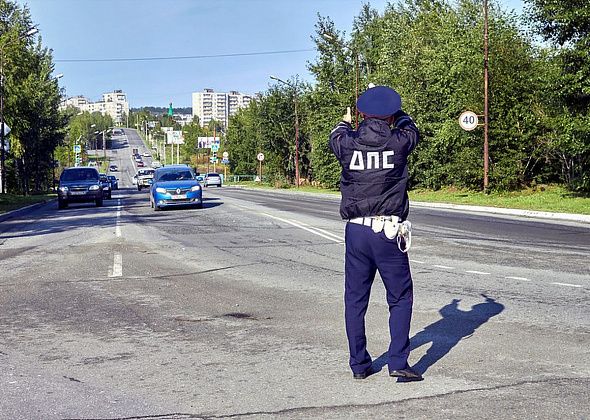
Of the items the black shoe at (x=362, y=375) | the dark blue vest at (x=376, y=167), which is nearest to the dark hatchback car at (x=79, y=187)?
the black shoe at (x=362, y=375)

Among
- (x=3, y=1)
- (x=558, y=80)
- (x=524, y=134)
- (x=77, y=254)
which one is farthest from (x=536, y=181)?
(x=3, y=1)

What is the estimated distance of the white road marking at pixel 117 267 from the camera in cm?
1133

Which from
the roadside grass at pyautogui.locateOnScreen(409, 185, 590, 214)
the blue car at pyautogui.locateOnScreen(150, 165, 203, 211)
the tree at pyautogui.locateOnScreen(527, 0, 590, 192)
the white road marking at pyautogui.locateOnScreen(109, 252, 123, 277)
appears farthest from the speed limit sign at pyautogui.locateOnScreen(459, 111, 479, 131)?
the white road marking at pyautogui.locateOnScreen(109, 252, 123, 277)

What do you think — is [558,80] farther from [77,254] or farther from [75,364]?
[75,364]

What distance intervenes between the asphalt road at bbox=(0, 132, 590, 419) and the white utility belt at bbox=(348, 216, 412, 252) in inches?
40.4

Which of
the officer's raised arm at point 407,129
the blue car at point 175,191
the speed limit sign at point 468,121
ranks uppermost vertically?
the speed limit sign at point 468,121

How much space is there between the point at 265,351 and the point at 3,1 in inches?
2041

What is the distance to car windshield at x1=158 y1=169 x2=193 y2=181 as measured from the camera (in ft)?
97.2

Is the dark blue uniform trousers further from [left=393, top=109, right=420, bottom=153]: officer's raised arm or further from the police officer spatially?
[left=393, top=109, right=420, bottom=153]: officer's raised arm

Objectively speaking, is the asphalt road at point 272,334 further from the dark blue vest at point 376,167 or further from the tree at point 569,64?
the tree at point 569,64

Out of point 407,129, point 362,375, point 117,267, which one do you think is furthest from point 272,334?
point 117,267

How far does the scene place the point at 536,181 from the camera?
36906 millimetres

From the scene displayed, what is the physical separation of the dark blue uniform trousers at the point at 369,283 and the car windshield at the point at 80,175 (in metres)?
29.4

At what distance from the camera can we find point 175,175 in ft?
98.2
